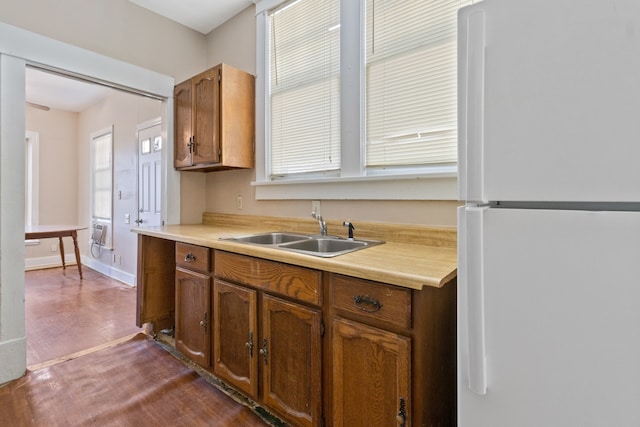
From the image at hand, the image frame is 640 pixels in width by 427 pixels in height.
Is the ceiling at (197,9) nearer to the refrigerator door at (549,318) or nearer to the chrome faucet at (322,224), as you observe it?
the chrome faucet at (322,224)

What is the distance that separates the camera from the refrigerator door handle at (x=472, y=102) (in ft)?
2.44

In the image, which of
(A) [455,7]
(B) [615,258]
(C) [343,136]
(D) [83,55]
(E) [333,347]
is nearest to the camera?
(B) [615,258]

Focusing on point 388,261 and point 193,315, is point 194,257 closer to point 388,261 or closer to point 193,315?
point 193,315

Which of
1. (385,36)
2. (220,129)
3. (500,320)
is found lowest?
(500,320)

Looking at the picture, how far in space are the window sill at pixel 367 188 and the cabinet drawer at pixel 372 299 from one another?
714mm

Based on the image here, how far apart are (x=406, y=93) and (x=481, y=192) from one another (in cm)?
115

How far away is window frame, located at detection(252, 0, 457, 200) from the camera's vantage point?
162 cm

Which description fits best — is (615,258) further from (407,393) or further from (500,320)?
(407,393)

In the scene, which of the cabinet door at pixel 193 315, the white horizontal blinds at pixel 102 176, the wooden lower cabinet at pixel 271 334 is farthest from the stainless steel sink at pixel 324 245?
the white horizontal blinds at pixel 102 176

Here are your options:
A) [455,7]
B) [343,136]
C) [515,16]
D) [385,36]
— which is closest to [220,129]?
[343,136]

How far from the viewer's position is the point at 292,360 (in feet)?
4.58

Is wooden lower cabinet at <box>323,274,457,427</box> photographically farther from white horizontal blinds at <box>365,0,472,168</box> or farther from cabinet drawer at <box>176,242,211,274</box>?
cabinet drawer at <box>176,242,211,274</box>

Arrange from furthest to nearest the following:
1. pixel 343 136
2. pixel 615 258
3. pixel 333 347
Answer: pixel 343 136, pixel 333 347, pixel 615 258

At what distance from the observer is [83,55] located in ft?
7.25
